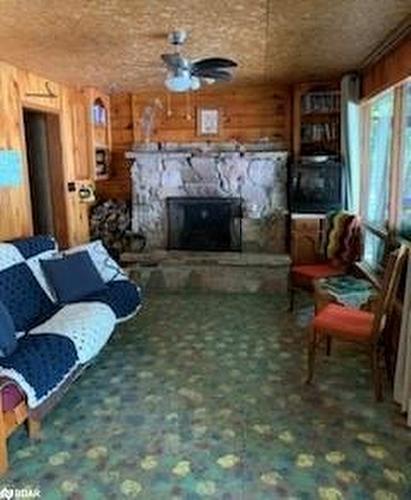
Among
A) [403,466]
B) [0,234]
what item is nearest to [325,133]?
[0,234]

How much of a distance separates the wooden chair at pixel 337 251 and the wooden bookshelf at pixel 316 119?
1.36 metres

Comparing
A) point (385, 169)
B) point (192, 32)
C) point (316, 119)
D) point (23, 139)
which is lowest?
point (385, 169)

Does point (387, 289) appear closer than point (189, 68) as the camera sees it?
Yes

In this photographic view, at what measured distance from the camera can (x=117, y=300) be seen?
3.57 m

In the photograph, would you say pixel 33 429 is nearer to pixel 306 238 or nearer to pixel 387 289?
pixel 387 289

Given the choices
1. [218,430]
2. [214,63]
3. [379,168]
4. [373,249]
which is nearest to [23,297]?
[218,430]

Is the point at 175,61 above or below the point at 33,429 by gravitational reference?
above

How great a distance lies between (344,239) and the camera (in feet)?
13.9

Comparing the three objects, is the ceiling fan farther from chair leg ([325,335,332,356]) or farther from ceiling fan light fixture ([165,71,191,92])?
chair leg ([325,335,332,356])

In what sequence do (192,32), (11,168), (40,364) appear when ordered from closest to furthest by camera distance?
(40,364) → (192,32) → (11,168)

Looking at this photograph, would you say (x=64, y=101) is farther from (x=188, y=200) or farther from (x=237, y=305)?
(x=237, y=305)

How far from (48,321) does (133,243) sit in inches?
121

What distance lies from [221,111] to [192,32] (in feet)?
8.86

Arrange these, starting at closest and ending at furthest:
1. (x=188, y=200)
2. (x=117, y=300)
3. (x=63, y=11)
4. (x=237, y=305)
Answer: (x=63, y=11), (x=117, y=300), (x=237, y=305), (x=188, y=200)
